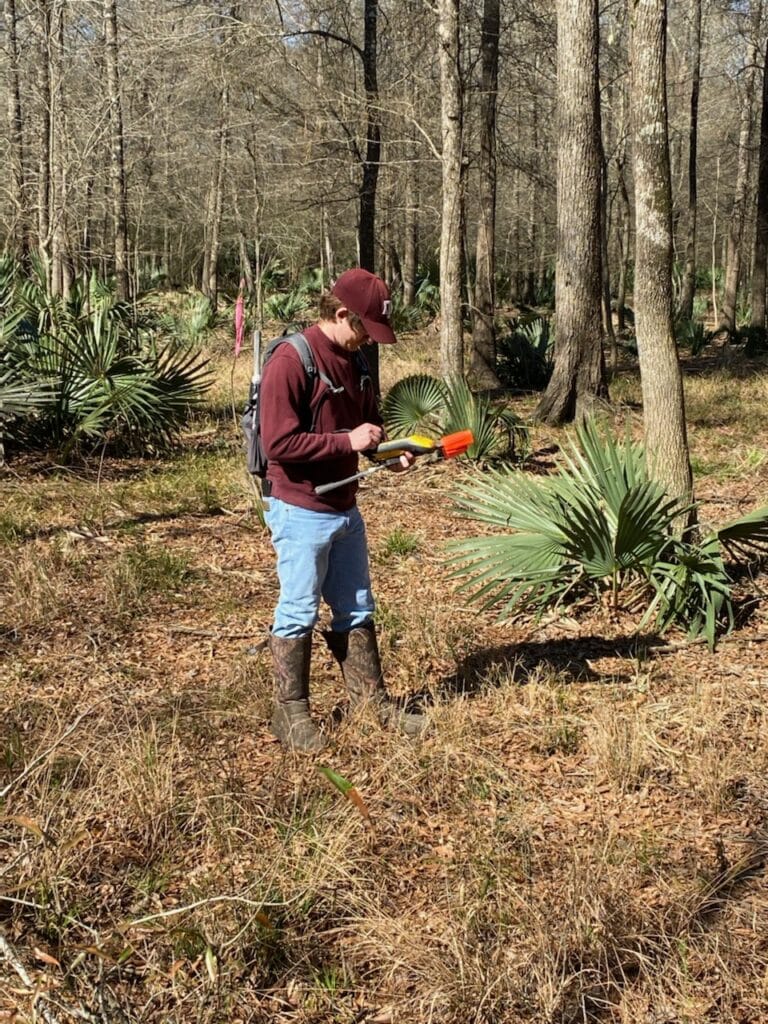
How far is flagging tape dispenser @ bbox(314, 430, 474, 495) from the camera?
11.7 feet

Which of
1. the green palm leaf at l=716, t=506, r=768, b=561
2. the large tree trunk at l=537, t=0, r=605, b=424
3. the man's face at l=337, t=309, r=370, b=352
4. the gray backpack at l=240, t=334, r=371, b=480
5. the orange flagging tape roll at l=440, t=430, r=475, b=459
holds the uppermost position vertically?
the large tree trunk at l=537, t=0, r=605, b=424

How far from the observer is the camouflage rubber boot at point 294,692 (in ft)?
12.2

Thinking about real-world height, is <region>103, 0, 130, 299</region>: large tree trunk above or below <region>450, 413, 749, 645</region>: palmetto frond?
above

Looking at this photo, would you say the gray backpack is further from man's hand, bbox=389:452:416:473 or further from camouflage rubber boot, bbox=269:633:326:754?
camouflage rubber boot, bbox=269:633:326:754

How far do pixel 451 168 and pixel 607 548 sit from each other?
19.3ft

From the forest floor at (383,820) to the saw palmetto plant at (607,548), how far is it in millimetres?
186

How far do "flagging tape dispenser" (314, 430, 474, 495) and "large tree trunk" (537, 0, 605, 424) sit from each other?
7.01 metres

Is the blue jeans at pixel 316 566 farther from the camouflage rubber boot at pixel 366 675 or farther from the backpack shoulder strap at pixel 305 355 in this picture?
the backpack shoulder strap at pixel 305 355

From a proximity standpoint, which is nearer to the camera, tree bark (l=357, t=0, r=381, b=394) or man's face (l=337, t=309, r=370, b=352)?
man's face (l=337, t=309, r=370, b=352)

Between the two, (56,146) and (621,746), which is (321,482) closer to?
(621,746)

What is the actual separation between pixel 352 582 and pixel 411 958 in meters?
1.49

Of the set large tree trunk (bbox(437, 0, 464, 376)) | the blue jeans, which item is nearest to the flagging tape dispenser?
Result: the blue jeans

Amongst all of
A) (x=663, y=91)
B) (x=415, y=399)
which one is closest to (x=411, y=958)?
(x=663, y=91)

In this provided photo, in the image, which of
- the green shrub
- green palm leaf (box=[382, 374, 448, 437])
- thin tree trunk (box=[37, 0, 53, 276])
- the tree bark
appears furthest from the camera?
the green shrub
